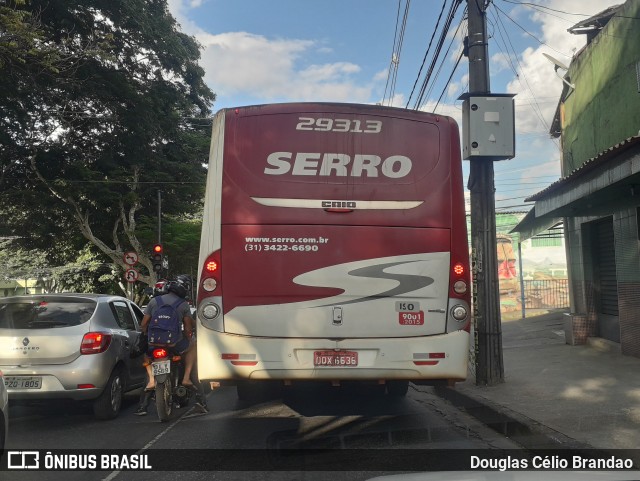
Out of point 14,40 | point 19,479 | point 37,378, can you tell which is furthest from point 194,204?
point 19,479

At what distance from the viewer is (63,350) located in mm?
6125

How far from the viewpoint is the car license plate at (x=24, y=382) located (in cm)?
598

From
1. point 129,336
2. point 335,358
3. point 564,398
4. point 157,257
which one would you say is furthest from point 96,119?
point 564,398

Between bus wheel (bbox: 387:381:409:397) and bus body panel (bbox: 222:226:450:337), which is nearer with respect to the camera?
bus body panel (bbox: 222:226:450:337)

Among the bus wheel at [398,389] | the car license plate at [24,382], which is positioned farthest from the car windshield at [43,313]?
the bus wheel at [398,389]

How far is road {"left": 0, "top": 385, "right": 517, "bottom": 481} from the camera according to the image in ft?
15.1

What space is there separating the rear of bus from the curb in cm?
89

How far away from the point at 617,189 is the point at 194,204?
21.4 meters

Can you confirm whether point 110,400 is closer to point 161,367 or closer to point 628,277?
point 161,367

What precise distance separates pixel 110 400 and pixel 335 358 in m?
3.03

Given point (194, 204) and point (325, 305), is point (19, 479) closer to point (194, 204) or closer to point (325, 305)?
point (325, 305)

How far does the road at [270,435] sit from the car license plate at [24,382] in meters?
0.47

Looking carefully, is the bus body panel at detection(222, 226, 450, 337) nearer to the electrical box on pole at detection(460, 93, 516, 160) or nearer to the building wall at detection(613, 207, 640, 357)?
the electrical box on pole at detection(460, 93, 516, 160)

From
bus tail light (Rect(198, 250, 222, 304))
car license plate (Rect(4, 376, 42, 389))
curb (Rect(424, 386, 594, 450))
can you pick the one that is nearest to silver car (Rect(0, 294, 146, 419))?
car license plate (Rect(4, 376, 42, 389))
